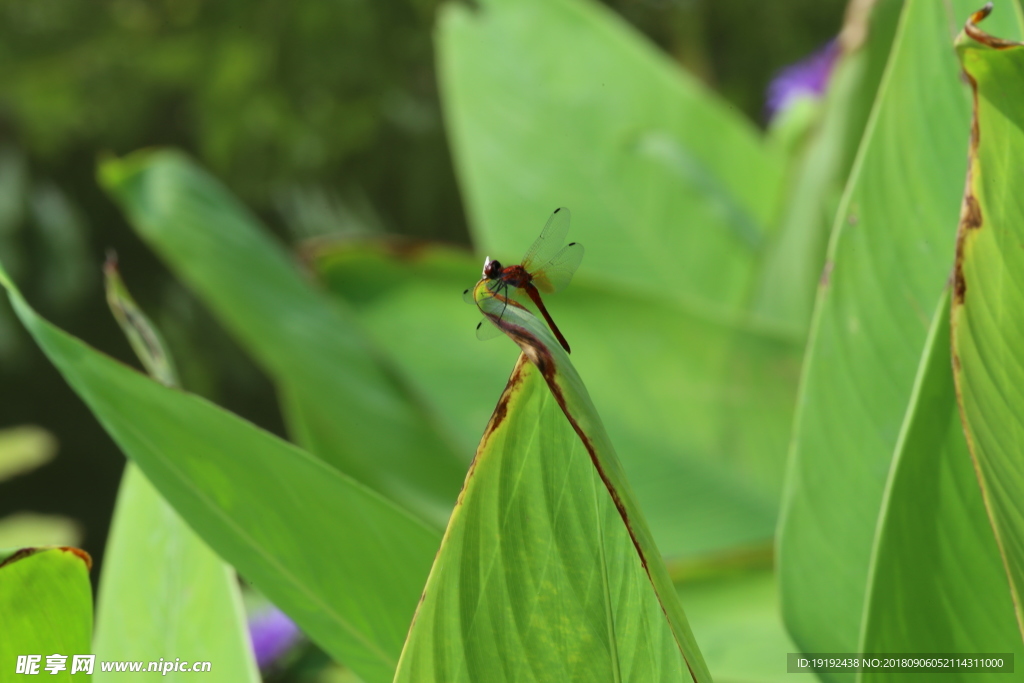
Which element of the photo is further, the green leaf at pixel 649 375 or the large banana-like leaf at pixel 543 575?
the green leaf at pixel 649 375

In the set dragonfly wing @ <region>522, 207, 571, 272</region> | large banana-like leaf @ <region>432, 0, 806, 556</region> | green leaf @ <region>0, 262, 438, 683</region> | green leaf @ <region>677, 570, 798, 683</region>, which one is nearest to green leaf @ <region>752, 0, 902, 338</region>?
large banana-like leaf @ <region>432, 0, 806, 556</region>

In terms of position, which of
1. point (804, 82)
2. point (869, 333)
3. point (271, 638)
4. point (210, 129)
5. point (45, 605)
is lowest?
point (45, 605)

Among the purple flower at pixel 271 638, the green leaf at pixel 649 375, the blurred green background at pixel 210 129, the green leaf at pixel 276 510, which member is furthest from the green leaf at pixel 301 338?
the blurred green background at pixel 210 129

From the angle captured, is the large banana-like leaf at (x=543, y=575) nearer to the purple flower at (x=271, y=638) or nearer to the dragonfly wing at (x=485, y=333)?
the dragonfly wing at (x=485, y=333)

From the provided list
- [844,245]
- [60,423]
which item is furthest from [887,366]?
[60,423]

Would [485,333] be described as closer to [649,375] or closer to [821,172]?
[649,375]

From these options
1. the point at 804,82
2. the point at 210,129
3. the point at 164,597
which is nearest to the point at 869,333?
the point at 164,597
